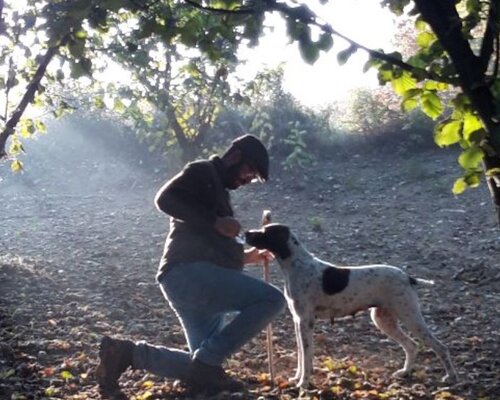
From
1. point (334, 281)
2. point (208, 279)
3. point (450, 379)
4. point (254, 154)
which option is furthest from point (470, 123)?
point (450, 379)

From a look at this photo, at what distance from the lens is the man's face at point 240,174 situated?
5.40 m

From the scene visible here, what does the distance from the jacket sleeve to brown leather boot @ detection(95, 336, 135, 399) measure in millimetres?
962

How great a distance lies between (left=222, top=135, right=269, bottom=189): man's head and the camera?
535cm

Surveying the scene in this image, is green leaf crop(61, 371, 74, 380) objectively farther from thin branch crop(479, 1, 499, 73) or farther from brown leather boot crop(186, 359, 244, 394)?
thin branch crop(479, 1, 499, 73)

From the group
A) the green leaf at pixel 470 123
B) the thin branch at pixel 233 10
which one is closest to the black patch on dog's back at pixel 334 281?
the green leaf at pixel 470 123

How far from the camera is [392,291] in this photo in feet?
18.7

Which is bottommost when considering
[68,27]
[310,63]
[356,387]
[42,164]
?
[356,387]

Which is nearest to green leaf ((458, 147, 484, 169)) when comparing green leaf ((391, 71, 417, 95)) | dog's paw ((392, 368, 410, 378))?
green leaf ((391, 71, 417, 95))

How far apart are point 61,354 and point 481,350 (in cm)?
332

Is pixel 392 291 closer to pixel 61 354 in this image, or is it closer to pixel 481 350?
pixel 481 350

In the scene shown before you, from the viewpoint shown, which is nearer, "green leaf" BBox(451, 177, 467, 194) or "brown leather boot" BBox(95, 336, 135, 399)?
"green leaf" BBox(451, 177, 467, 194)

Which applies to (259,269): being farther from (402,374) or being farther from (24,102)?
(24,102)

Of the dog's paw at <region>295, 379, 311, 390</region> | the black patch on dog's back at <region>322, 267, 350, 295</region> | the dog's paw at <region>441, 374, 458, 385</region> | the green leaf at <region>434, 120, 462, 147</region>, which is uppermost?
the green leaf at <region>434, 120, 462, 147</region>

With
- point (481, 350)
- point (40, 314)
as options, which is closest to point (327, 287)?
point (481, 350)
